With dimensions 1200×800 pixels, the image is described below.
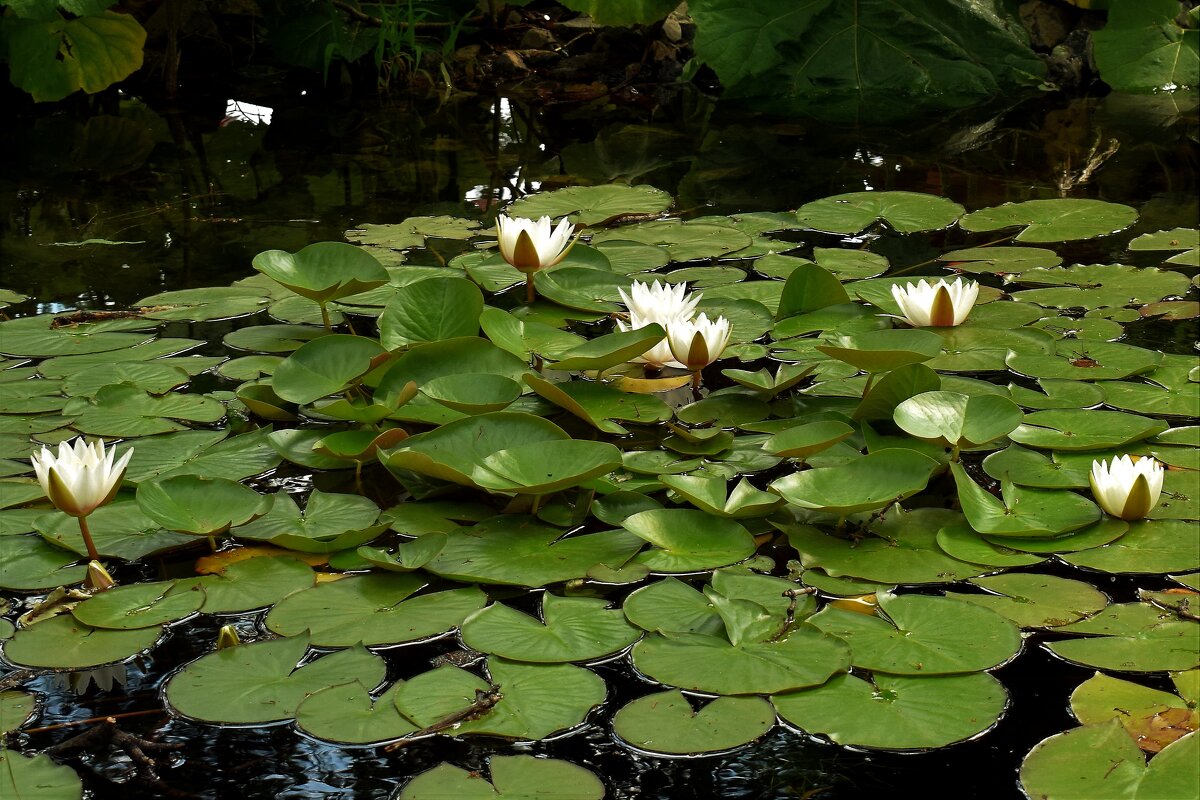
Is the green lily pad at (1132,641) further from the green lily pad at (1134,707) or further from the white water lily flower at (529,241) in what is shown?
the white water lily flower at (529,241)

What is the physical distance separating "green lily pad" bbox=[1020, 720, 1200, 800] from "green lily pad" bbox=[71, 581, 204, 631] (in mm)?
987

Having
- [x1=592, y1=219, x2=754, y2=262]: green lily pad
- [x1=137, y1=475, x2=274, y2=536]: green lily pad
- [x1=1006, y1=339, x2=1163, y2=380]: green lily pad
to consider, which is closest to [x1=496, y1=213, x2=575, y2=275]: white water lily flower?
[x1=592, y1=219, x2=754, y2=262]: green lily pad

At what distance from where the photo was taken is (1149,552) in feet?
4.78

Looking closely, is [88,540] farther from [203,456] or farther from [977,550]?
[977,550]

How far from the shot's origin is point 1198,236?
8.97 feet

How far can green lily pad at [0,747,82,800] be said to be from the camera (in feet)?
3.59

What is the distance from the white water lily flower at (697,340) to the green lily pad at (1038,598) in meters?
Answer: 0.60

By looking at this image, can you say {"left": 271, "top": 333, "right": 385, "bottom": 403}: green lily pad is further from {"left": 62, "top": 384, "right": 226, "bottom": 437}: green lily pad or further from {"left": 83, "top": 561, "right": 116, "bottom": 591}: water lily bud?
{"left": 83, "top": 561, "right": 116, "bottom": 591}: water lily bud

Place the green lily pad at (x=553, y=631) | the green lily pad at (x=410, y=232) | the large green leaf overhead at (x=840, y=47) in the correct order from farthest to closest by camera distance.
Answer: the large green leaf overhead at (x=840, y=47) → the green lily pad at (x=410, y=232) → the green lily pad at (x=553, y=631)

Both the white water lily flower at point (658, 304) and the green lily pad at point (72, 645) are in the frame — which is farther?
the white water lily flower at point (658, 304)

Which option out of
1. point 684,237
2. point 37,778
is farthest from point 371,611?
point 684,237

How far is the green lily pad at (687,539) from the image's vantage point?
58.0 inches

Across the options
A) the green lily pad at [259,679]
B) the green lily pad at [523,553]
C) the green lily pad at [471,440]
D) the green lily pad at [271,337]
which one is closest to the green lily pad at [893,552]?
the green lily pad at [523,553]

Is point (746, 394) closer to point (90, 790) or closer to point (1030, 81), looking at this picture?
point (90, 790)
